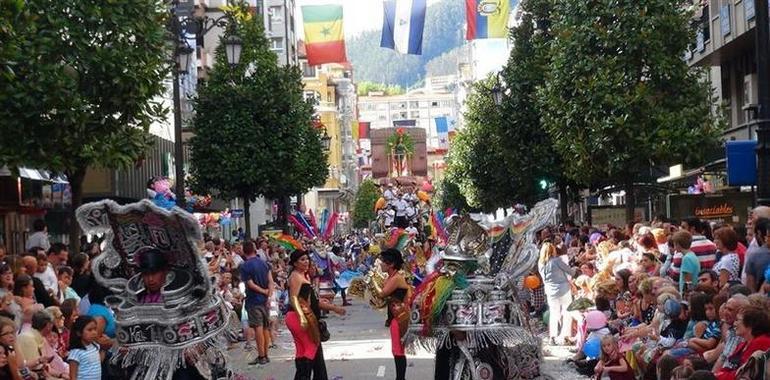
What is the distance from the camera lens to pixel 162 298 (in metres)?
12.3

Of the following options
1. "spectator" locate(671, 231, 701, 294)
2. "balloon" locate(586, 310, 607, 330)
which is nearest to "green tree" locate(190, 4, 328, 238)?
"balloon" locate(586, 310, 607, 330)

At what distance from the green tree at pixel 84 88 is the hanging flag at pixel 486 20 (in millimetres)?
30947

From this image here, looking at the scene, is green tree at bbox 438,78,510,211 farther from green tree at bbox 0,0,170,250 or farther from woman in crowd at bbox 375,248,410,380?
woman in crowd at bbox 375,248,410,380

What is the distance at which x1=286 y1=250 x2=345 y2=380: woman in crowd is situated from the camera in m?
14.4

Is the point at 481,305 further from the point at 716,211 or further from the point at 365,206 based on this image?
the point at 365,206

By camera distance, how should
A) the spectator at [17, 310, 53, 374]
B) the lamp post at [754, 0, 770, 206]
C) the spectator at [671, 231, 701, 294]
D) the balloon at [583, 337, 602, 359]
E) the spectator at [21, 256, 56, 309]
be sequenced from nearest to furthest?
the spectator at [17, 310, 53, 374]
the spectator at [21, 256, 56, 309]
the lamp post at [754, 0, 770, 206]
the spectator at [671, 231, 701, 294]
the balloon at [583, 337, 602, 359]

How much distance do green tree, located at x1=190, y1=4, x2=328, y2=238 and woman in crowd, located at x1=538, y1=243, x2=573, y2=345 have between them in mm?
22799

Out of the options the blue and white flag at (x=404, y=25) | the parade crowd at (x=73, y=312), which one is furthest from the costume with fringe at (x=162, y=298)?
the blue and white flag at (x=404, y=25)

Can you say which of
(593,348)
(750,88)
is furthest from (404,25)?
(593,348)

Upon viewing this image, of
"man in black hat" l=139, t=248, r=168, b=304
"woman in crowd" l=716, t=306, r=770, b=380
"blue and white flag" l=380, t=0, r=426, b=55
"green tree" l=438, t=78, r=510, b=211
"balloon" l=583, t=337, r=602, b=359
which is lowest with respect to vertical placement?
"balloon" l=583, t=337, r=602, b=359

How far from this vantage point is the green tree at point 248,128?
144ft

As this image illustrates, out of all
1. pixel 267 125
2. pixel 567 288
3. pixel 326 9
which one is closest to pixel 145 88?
pixel 567 288

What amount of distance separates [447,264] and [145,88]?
891 centimetres

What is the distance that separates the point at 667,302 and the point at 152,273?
4.93 m
